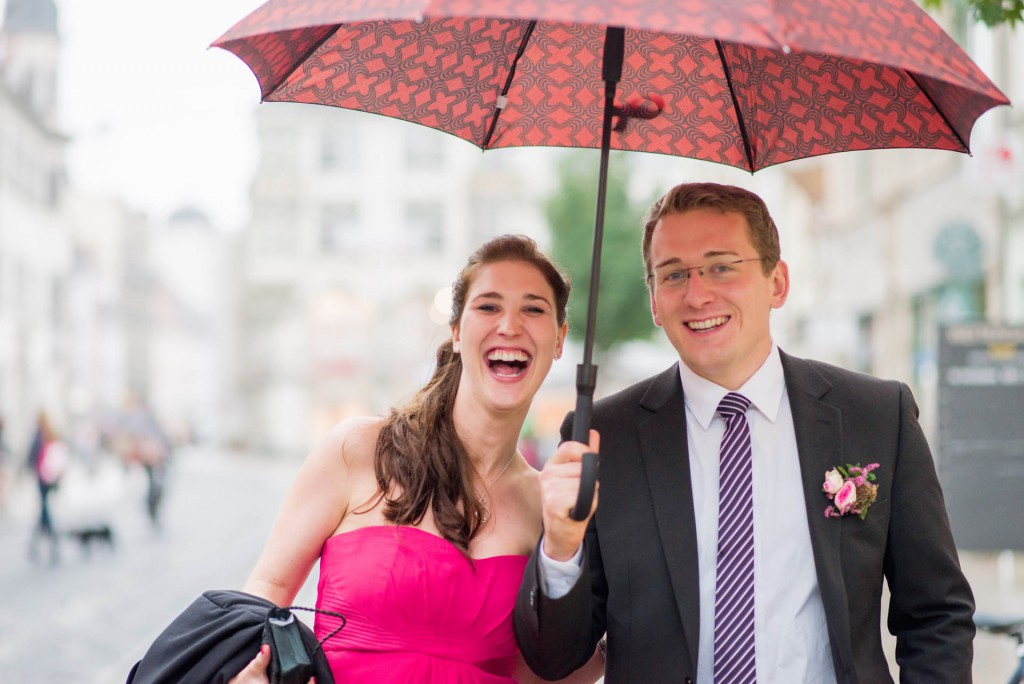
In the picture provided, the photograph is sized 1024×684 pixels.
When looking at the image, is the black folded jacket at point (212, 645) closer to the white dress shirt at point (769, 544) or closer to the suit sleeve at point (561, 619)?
the suit sleeve at point (561, 619)

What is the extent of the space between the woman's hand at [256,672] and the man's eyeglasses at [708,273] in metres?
1.42

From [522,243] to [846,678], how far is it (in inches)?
60.3

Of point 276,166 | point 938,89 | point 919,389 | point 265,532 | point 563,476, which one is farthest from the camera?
point 276,166

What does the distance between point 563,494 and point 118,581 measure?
1312 centimetres

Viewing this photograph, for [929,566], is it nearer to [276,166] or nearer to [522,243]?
[522,243]

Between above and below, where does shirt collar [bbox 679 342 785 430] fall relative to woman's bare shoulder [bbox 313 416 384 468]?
above

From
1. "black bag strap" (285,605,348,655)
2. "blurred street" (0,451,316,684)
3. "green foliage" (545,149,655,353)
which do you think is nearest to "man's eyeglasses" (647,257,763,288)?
"black bag strap" (285,605,348,655)

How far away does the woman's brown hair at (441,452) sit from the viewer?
11.4 feet

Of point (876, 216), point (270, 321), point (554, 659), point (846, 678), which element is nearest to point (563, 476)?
point (554, 659)

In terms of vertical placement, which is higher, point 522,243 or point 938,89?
point 938,89

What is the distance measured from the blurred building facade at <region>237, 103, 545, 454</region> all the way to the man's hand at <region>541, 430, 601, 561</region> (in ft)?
155

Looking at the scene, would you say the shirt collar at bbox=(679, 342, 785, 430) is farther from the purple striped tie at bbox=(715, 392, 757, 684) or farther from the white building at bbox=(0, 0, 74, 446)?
the white building at bbox=(0, 0, 74, 446)

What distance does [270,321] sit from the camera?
52031 millimetres

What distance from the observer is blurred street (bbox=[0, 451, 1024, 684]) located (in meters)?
9.51
